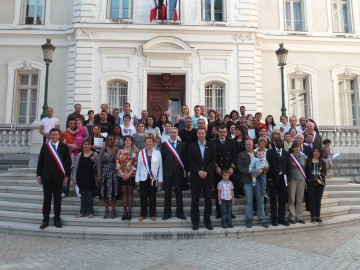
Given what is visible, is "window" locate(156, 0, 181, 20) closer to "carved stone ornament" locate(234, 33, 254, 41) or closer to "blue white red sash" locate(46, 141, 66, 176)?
"carved stone ornament" locate(234, 33, 254, 41)

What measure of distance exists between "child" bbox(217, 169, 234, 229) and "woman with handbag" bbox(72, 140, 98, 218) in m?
2.66

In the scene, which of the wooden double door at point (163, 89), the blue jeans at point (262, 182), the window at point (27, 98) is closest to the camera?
the blue jeans at point (262, 182)

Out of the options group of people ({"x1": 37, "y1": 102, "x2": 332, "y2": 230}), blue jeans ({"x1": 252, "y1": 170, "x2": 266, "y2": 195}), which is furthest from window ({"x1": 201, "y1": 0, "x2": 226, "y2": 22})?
blue jeans ({"x1": 252, "y1": 170, "x2": 266, "y2": 195})

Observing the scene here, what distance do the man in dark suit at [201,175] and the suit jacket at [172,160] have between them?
1.08 ft

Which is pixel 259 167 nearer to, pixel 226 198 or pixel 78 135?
pixel 226 198

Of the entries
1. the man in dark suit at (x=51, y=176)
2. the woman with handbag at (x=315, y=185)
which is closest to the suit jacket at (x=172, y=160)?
the man in dark suit at (x=51, y=176)

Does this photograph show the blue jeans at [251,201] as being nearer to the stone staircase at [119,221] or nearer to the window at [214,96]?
the stone staircase at [119,221]

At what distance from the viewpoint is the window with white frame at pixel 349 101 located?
15711 mm

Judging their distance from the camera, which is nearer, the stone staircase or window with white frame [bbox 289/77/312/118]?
the stone staircase

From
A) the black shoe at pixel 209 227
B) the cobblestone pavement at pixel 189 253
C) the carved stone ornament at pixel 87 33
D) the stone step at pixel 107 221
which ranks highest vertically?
the carved stone ornament at pixel 87 33

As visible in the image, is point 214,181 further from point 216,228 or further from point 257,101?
point 257,101

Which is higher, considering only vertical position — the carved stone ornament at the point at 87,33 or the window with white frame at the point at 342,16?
the window with white frame at the point at 342,16

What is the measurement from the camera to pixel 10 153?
11.7 m

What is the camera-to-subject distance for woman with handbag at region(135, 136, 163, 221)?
6.76m
